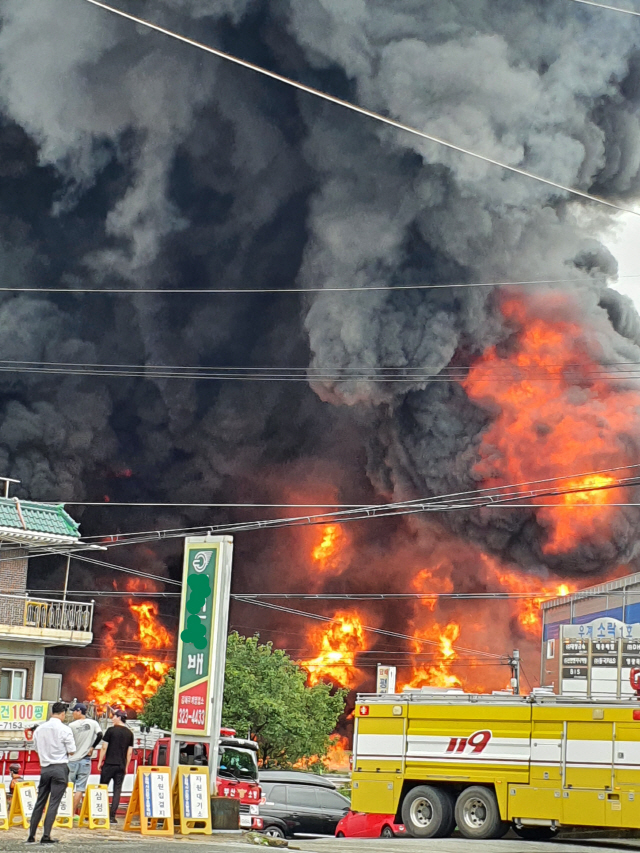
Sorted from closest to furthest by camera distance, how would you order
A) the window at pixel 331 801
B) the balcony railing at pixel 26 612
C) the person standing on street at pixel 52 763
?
the person standing on street at pixel 52 763 < the window at pixel 331 801 < the balcony railing at pixel 26 612

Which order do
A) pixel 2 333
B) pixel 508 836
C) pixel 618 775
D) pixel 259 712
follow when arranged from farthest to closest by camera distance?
pixel 2 333 → pixel 259 712 → pixel 508 836 → pixel 618 775

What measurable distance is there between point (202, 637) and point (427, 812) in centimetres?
594

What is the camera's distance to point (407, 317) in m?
75.0

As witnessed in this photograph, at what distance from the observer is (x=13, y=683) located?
131 ft

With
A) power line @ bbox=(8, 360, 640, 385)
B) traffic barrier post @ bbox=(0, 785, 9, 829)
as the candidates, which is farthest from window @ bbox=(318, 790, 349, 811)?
power line @ bbox=(8, 360, 640, 385)

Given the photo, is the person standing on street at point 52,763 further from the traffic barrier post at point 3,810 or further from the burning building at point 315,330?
the burning building at point 315,330

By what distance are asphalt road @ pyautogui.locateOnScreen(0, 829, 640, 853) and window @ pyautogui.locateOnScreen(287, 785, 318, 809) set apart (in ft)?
32.0

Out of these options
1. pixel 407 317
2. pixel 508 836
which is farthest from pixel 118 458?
pixel 508 836

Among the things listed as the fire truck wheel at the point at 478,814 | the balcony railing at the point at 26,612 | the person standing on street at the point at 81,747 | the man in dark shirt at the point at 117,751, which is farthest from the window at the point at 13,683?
the fire truck wheel at the point at 478,814

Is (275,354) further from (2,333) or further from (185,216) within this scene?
(2,333)

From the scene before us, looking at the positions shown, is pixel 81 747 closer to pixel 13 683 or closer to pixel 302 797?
pixel 302 797

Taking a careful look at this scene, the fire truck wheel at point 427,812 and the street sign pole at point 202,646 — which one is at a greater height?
the street sign pole at point 202,646

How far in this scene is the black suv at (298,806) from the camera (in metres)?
29.0

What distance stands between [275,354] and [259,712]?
36.4 meters
